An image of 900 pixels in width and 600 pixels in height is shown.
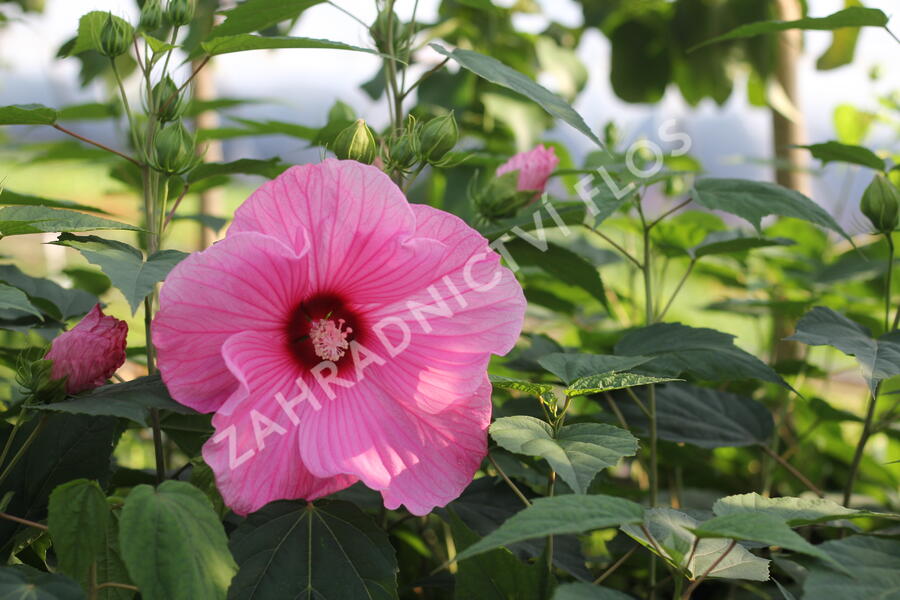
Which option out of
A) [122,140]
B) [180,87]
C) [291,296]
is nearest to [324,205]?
[291,296]

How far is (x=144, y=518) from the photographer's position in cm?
49

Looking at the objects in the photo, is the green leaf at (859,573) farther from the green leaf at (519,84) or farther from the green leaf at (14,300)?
the green leaf at (14,300)

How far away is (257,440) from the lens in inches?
22.3

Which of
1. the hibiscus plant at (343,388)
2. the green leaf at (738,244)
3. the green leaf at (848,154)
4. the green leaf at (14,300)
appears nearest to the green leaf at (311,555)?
the hibiscus plant at (343,388)

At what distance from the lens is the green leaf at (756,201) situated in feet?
2.81

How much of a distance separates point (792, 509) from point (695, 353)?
270mm

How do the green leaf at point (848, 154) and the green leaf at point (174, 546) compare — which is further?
the green leaf at point (848, 154)

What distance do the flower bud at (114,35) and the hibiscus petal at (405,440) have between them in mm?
370

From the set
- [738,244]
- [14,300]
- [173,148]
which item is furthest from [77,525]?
[738,244]

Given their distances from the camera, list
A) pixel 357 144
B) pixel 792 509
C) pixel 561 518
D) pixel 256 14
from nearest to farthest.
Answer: pixel 561 518
pixel 792 509
pixel 357 144
pixel 256 14

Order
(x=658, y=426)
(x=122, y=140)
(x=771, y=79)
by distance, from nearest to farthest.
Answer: (x=658, y=426) → (x=122, y=140) → (x=771, y=79)

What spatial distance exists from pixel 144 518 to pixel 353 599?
0.18 meters

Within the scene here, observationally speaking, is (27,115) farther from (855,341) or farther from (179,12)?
(855,341)

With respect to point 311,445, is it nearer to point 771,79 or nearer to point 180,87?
point 180,87
